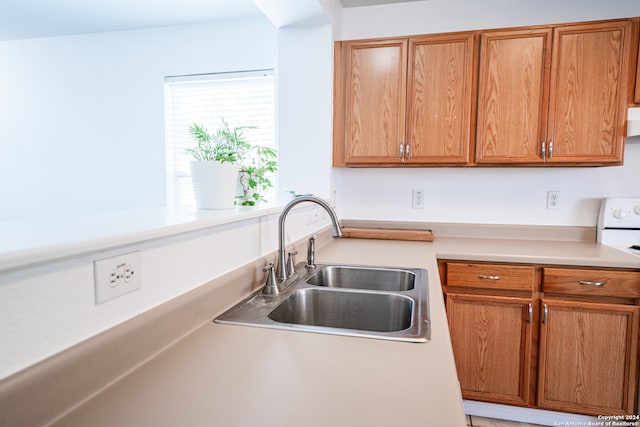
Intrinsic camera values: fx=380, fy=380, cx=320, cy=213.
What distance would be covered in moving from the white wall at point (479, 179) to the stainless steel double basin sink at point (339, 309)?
1204 mm

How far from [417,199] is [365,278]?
1.19 m

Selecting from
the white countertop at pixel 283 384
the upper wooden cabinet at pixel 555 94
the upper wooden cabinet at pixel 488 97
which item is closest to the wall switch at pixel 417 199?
the upper wooden cabinet at pixel 488 97

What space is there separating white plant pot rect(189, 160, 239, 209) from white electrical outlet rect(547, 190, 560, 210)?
84.3 inches

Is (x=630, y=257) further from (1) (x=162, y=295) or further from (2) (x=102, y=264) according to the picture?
(2) (x=102, y=264)

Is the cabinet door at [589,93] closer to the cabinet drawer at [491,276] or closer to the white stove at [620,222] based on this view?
the white stove at [620,222]

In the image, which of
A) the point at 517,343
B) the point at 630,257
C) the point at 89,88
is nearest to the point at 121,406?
the point at 517,343

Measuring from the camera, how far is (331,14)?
2.31 metres

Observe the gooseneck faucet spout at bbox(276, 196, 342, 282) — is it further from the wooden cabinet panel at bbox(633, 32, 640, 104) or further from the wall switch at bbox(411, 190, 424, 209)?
the wooden cabinet panel at bbox(633, 32, 640, 104)

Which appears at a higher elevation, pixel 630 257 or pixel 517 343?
pixel 630 257

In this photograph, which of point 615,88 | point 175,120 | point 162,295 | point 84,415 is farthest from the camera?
point 175,120

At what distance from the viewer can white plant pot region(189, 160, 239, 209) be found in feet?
3.80

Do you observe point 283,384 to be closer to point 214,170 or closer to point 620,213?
point 214,170

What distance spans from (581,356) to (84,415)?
216cm

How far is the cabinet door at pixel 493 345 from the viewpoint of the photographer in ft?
6.44
